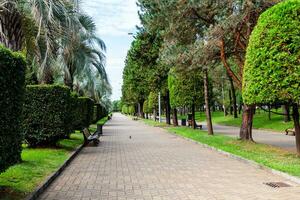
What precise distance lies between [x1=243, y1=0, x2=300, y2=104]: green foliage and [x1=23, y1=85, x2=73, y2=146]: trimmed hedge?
7.24 m

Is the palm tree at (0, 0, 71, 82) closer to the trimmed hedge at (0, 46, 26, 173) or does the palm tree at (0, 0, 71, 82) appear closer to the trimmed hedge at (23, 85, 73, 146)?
the trimmed hedge at (23, 85, 73, 146)

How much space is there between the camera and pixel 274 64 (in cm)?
1215

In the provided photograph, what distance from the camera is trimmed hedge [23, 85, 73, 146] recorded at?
15391 millimetres

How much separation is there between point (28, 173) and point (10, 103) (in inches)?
120

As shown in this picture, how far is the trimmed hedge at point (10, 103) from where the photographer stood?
6.99 metres

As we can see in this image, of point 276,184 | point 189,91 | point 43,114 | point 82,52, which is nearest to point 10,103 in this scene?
point 276,184

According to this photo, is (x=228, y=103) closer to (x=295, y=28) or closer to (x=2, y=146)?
(x=295, y=28)

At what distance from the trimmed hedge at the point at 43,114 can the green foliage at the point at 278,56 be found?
724 cm

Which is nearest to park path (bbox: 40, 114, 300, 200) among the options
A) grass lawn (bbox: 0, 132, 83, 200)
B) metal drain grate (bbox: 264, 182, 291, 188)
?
metal drain grate (bbox: 264, 182, 291, 188)

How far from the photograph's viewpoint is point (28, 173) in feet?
32.3

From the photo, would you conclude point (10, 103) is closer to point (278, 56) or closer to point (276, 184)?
point (276, 184)

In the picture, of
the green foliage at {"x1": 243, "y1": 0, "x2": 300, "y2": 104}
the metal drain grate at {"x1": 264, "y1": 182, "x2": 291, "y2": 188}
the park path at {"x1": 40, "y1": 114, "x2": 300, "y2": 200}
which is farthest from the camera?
the green foliage at {"x1": 243, "y1": 0, "x2": 300, "y2": 104}

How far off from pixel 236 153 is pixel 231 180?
16.2 ft

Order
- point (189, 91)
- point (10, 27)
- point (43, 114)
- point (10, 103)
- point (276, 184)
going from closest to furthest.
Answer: point (10, 103), point (276, 184), point (10, 27), point (43, 114), point (189, 91)
